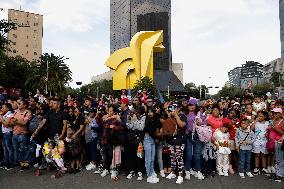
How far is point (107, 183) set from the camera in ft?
24.8

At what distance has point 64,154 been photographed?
342 inches

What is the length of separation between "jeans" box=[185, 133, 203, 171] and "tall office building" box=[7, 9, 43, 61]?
100 metres

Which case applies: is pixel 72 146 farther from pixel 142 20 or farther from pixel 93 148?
pixel 142 20

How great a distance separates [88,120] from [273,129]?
16.0 ft

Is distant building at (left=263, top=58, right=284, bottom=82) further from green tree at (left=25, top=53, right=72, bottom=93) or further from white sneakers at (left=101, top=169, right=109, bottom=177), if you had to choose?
white sneakers at (left=101, top=169, right=109, bottom=177)

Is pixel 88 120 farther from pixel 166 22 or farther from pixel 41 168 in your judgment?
pixel 166 22

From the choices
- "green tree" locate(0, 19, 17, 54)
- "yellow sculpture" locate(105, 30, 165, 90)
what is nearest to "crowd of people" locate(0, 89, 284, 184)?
"green tree" locate(0, 19, 17, 54)

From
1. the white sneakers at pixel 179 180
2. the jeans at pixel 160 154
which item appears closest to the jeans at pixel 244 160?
the white sneakers at pixel 179 180

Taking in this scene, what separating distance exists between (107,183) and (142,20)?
362 ft

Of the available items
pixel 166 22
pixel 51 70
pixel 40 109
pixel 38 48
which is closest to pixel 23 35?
pixel 38 48

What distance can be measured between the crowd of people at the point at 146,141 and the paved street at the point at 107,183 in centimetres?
23

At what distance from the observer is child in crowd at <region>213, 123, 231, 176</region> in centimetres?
837

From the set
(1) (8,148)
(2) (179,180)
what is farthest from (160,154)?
(1) (8,148)

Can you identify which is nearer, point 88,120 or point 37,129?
point 37,129
